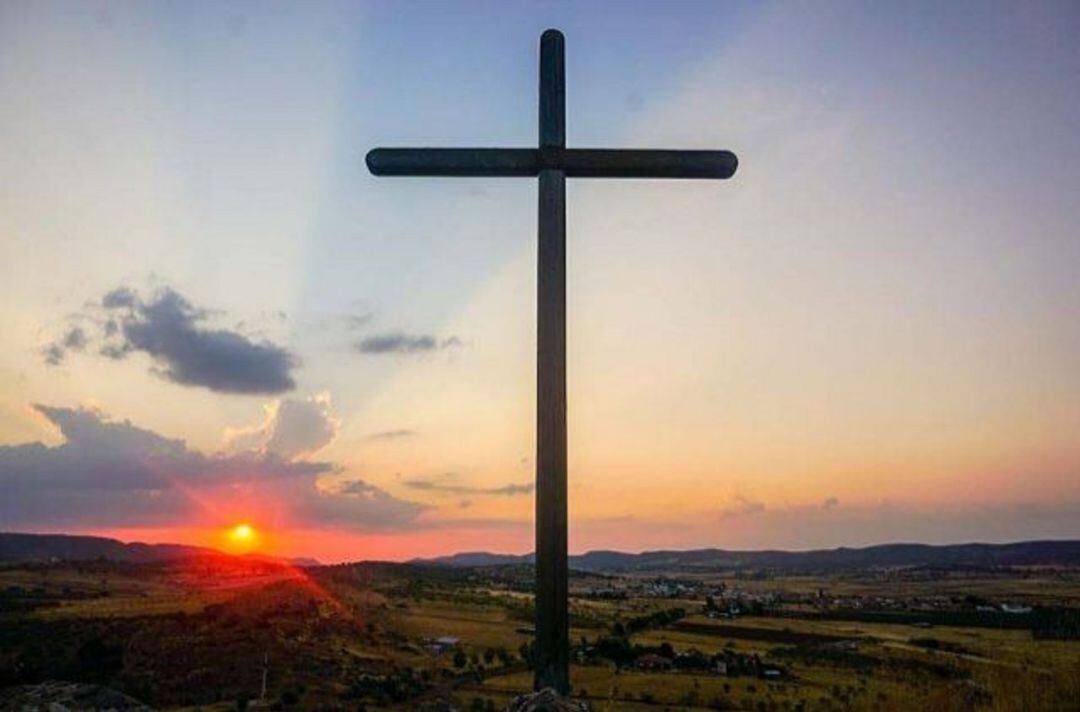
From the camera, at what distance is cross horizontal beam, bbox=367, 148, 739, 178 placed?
25.6 feet

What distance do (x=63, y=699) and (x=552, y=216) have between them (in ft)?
21.8

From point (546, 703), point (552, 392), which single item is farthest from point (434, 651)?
point (546, 703)

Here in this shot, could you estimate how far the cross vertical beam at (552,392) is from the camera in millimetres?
6875

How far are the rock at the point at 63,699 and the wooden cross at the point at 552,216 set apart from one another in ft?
14.6

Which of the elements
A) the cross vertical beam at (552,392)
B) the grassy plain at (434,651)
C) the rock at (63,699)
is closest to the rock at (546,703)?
the cross vertical beam at (552,392)

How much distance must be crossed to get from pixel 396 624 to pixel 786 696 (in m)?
40.9

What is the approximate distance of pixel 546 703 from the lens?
596 cm

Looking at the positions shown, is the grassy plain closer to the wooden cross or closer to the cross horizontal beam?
the wooden cross

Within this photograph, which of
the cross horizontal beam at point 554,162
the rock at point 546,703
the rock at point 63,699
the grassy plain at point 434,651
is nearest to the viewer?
the rock at point 546,703

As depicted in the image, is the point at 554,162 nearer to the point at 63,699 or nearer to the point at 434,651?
the point at 63,699

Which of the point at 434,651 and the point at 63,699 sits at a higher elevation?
the point at 63,699

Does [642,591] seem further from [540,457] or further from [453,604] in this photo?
[540,457]

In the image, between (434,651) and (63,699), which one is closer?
(63,699)

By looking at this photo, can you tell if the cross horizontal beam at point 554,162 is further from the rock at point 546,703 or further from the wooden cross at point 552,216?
the rock at point 546,703
